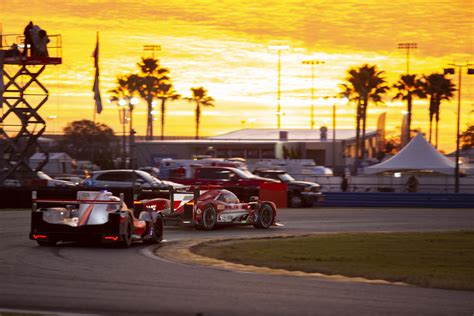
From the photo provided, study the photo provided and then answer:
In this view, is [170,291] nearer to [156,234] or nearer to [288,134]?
[156,234]

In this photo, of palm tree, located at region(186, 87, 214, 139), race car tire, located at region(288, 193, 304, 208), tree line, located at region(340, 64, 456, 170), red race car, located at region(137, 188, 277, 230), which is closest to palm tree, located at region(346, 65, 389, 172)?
tree line, located at region(340, 64, 456, 170)

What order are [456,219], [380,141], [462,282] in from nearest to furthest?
[462,282], [456,219], [380,141]

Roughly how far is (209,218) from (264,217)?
211cm

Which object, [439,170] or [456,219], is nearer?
[456,219]

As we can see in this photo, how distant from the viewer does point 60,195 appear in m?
29.4

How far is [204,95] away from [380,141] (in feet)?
76.4

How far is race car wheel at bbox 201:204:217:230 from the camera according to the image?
24.4 metres

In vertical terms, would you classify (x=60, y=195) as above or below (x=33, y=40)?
below

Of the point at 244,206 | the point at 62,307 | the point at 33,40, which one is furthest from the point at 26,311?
the point at 33,40

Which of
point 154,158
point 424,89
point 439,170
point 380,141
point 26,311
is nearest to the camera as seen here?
point 26,311

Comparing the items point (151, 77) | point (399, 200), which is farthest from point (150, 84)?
point (399, 200)

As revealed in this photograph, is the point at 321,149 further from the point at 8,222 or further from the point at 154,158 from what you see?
the point at 8,222

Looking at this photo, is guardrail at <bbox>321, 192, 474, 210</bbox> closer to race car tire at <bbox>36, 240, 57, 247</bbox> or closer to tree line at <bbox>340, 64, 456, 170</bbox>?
race car tire at <bbox>36, 240, 57, 247</bbox>

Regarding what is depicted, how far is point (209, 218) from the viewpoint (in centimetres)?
2456
